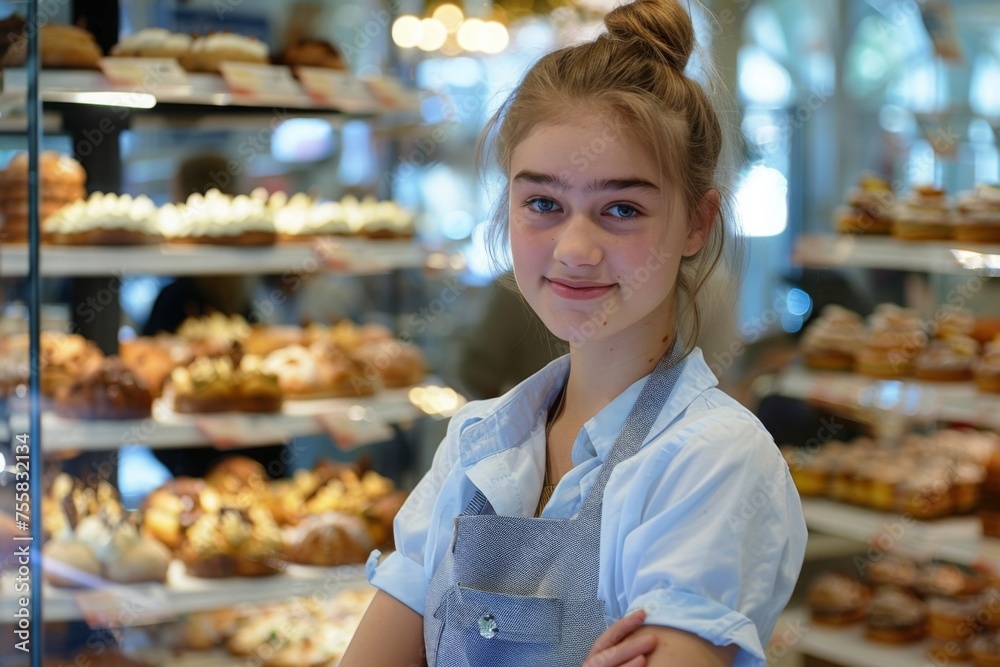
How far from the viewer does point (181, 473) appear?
3.32 m

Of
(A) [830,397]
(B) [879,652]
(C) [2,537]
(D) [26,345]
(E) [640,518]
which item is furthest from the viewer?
(A) [830,397]

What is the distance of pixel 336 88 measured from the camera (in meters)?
3.23

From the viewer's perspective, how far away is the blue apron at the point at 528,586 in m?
1.17

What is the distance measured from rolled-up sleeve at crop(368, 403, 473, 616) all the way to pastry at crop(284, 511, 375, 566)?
5.86 ft

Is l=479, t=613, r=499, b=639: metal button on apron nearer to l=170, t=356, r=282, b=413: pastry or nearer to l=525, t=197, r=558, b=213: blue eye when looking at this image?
l=525, t=197, r=558, b=213: blue eye

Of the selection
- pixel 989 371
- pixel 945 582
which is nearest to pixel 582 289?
pixel 989 371

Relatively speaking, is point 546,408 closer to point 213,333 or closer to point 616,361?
point 616,361

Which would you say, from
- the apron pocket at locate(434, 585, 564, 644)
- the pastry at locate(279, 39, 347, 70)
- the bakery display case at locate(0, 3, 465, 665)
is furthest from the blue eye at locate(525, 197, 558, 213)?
Answer: the pastry at locate(279, 39, 347, 70)

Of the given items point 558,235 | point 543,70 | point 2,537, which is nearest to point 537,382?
point 558,235

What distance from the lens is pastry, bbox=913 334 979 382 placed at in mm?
3275

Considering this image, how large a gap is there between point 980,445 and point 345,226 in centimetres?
221

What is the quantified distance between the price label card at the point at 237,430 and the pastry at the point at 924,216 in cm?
208

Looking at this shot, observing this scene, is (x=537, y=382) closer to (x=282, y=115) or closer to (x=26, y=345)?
(x=26, y=345)

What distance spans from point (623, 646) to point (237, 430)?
2179mm
